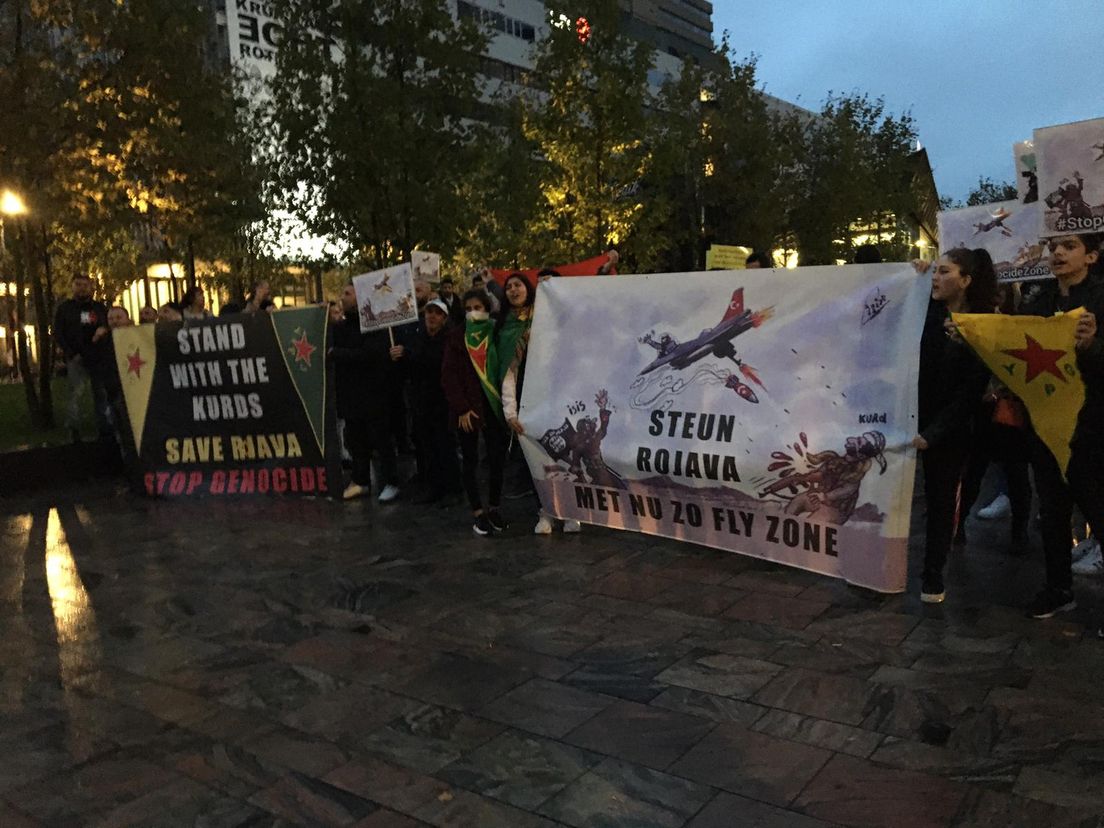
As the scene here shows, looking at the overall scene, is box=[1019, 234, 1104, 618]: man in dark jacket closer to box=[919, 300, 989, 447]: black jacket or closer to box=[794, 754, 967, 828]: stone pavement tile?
box=[919, 300, 989, 447]: black jacket

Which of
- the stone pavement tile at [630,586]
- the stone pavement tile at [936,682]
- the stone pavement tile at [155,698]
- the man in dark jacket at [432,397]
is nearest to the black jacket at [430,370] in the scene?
the man in dark jacket at [432,397]

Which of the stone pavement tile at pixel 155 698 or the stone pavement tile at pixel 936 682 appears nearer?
the stone pavement tile at pixel 936 682

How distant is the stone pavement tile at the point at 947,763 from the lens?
3.15 meters

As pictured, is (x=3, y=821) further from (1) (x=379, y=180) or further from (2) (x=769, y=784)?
(1) (x=379, y=180)

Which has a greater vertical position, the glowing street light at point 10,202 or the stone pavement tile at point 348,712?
the glowing street light at point 10,202

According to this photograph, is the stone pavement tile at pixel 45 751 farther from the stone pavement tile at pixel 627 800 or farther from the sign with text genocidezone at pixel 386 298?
the sign with text genocidezone at pixel 386 298

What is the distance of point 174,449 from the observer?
9.22 m

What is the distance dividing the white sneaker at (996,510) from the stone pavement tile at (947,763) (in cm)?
386

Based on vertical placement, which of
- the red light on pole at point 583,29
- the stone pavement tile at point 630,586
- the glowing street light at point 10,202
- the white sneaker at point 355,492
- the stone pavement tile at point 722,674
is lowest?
the stone pavement tile at point 722,674

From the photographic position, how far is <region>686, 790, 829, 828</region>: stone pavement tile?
2.94 meters

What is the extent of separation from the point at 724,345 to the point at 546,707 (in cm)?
259

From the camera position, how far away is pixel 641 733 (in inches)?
142

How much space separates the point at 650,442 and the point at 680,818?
9.99 feet

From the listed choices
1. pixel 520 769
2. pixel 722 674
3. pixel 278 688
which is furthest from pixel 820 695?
pixel 278 688
